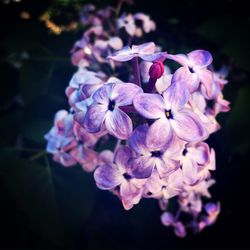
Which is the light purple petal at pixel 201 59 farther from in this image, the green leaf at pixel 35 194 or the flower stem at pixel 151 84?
the green leaf at pixel 35 194

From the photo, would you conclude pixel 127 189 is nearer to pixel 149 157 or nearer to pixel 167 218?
pixel 149 157

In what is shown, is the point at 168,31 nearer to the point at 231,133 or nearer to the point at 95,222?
the point at 231,133

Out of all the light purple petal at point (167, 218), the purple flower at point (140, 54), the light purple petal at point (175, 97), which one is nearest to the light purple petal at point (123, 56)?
the purple flower at point (140, 54)

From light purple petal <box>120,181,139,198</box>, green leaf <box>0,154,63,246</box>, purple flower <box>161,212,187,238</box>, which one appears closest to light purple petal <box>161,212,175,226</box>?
purple flower <box>161,212,187,238</box>

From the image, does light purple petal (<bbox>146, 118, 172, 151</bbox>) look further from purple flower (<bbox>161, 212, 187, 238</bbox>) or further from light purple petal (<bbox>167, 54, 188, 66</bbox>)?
purple flower (<bbox>161, 212, 187, 238</bbox>)

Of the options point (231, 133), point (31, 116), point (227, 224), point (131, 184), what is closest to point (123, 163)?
point (131, 184)

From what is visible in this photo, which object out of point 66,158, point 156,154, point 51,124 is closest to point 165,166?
point 156,154

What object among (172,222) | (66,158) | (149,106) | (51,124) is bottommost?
(172,222)
